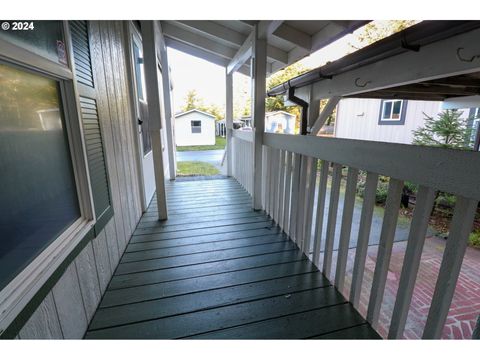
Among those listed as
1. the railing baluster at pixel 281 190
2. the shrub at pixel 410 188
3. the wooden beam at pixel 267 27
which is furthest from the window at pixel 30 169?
the shrub at pixel 410 188

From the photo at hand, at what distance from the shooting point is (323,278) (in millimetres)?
1849

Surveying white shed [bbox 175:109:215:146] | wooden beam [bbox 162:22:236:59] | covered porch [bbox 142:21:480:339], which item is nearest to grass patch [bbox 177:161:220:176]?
wooden beam [bbox 162:22:236:59]

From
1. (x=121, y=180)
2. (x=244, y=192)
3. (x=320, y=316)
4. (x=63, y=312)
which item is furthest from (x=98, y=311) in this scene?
(x=244, y=192)

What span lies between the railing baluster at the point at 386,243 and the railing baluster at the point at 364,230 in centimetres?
10

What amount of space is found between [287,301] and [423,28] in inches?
69.2

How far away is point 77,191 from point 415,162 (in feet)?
5.92

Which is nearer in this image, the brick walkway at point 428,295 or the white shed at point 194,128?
the brick walkway at point 428,295

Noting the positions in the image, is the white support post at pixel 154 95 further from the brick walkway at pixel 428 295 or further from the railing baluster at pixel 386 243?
the railing baluster at pixel 386 243

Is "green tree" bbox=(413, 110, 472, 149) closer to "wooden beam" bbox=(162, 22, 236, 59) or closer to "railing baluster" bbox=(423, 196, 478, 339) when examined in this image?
"wooden beam" bbox=(162, 22, 236, 59)

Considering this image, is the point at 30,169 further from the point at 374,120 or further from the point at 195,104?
the point at 195,104

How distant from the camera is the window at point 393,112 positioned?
20.7ft
